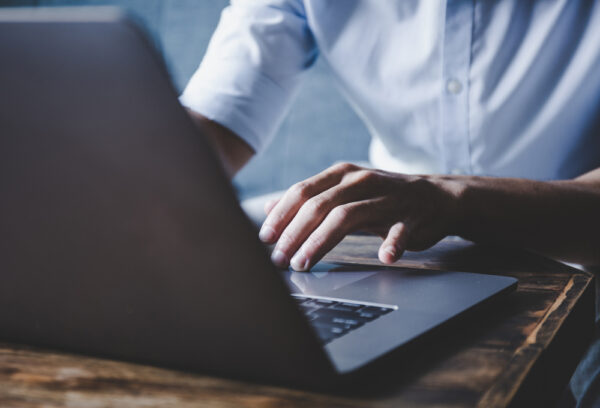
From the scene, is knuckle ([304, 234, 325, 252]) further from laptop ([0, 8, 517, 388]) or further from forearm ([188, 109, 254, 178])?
forearm ([188, 109, 254, 178])

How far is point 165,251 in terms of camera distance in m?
0.22

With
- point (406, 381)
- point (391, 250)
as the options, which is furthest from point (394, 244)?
point (406, 381)

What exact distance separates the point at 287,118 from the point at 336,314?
5.03 ft

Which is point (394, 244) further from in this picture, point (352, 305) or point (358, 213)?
point (352, 305)

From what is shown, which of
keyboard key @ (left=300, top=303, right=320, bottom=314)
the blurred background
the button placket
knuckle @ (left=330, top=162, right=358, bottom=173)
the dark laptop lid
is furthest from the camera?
the blurred background

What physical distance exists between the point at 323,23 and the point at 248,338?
80cm

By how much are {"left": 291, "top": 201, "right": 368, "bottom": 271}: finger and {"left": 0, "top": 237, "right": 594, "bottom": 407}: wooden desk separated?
0.15 m

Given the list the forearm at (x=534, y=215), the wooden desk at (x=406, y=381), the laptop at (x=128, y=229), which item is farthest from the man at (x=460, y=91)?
the laptop at (x=128, y=229)

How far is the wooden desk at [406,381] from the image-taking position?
231mm

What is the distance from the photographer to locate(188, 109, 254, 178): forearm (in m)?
0.91

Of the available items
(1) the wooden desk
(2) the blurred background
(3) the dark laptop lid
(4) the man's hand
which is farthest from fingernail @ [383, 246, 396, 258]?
(2) the blurred background

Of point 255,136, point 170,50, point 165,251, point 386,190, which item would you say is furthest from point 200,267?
point 170,50

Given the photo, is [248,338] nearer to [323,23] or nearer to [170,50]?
[323,23]

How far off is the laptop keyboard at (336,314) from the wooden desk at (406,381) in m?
0.04
